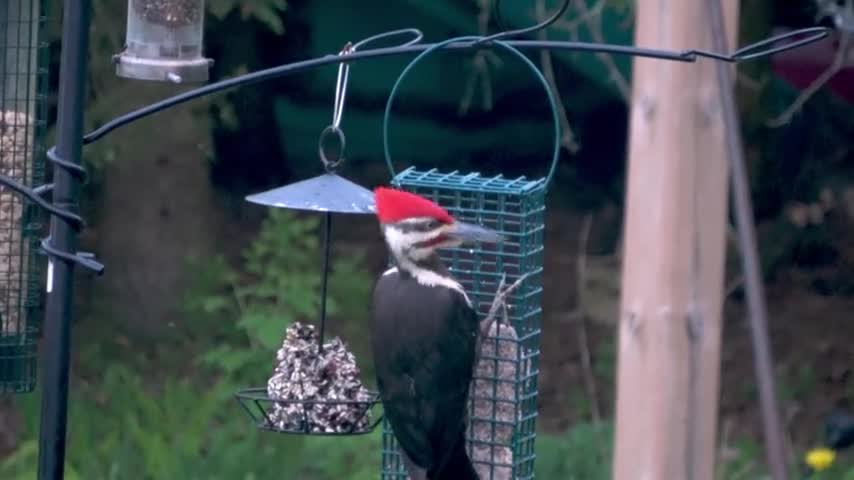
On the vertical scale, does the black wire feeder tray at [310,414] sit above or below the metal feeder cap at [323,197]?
below

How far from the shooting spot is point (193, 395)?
519cm

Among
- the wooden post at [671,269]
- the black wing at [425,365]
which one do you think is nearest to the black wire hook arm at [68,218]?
the black wing at [425,365]

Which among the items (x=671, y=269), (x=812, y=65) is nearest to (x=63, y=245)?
(x=671, y=269)

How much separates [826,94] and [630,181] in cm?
339

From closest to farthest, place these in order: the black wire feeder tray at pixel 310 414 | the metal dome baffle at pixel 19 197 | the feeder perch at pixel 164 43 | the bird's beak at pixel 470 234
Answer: the feeder perch at pixel 164 43 → the bird's beak at pixel 470 234 → the black wire feeder tray at pixel 310 414 → the metal dome baffle at pixel 19 197

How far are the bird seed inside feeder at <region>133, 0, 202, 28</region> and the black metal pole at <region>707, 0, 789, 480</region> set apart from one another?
5.18ft

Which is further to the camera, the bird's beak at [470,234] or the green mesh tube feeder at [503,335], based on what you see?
the green mesh tube feeder at [503,335]

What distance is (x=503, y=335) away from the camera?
319 cm

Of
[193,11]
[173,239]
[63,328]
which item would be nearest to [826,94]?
[173,239]

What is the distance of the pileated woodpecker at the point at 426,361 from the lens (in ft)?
9.77

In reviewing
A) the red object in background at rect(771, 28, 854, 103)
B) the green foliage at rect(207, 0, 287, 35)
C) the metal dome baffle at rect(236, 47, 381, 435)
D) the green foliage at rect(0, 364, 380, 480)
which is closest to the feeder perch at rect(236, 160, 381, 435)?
the metal dome baffle at rect(236, 47, 381, 435)

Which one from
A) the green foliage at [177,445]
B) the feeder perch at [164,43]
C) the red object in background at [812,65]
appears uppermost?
the red object in background at [812,65]

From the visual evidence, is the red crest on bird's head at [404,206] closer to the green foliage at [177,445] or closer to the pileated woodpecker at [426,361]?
the pileated woodpecker at [426,361]

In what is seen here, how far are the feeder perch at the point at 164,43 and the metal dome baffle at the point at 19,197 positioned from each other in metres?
0.94
